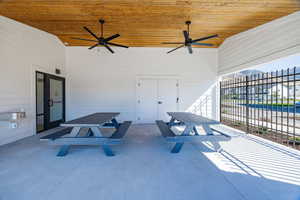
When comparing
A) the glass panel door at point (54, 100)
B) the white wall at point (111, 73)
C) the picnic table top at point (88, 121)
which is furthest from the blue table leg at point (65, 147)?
the white wall at point (111, 73)

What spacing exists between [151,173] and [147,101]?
3710 mm

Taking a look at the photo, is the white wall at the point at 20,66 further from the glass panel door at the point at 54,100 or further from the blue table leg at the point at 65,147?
the blue table leg at the point at 65,147

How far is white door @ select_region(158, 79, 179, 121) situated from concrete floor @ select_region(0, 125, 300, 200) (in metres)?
2.69

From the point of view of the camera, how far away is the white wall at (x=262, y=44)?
9.84 ft

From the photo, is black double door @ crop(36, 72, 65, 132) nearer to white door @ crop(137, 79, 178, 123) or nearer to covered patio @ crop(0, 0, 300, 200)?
covered patio @ crop(0, 0, 300, 200)

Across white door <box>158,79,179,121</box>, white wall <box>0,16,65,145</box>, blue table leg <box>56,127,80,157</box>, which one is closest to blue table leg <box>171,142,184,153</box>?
blue table leg <box>56,127,80,157</box>

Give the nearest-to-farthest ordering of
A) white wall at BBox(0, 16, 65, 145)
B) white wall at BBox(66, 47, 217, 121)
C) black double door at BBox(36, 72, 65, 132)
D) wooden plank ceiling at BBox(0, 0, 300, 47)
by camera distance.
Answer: wooden plank ceiling at BBox(0, 0, 300, 47), white wall at BBox(0, 16, 65, 145), black double door at BBox(36, 72, 65, 132), white wall at BBox(66, 47, 217, 121)

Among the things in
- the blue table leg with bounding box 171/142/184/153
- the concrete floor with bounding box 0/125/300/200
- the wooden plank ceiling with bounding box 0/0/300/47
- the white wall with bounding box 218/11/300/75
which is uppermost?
the wooden plank ceiling with bounding box 0/0/300/47

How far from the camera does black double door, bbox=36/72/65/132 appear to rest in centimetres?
419

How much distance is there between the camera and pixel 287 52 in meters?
3.03

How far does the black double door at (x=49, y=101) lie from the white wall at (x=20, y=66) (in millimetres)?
240

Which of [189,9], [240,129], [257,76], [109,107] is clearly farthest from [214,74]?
[109,107]

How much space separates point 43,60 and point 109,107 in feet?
8.50

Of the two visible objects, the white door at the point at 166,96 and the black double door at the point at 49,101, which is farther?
the white door at the point at 166,96
